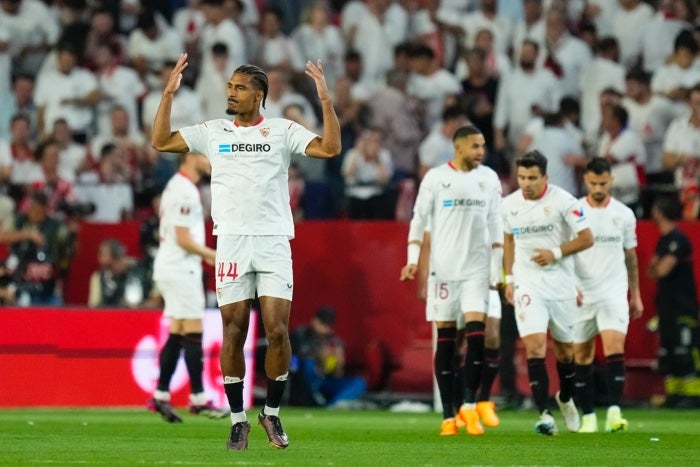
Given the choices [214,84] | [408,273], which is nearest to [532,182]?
[408,273]

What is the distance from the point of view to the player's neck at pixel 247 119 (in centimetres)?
1088

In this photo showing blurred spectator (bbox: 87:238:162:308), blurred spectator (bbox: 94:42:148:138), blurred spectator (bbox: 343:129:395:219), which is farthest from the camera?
blurred spectator (bbox: 94:42:148:138)

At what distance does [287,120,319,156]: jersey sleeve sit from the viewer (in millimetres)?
10781

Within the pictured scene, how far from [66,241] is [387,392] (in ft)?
15.5

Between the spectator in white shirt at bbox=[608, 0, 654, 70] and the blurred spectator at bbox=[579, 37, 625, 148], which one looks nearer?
the blurred spectator at bbox=[579, 37, 625, 148]

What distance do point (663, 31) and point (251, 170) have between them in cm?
1180

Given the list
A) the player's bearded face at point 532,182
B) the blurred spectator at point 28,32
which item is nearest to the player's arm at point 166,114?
the player's bearded face at point 532,182

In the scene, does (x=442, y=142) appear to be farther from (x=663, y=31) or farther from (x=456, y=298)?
(x=456, y=298)

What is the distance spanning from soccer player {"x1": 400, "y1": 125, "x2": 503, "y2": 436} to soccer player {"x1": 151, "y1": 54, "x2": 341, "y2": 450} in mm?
2804

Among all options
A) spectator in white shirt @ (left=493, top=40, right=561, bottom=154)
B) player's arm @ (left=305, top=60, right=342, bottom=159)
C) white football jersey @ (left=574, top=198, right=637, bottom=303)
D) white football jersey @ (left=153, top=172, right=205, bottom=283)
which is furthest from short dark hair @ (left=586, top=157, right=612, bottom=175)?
spectator in white shirt @ (left=493, top=40, right=561, bottom=154)

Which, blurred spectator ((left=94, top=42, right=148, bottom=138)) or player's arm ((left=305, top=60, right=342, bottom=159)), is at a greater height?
blurred spectator ((left=94, top=42, right=148, bottom=138))

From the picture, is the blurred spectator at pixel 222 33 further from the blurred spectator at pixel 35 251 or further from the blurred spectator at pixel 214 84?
the blurred spectator at pixel 35 251

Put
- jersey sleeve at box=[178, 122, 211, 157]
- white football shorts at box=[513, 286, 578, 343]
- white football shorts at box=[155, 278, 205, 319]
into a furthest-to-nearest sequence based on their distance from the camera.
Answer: white football shorts at box=[155, 278, 205, 319], white football shorts at box=[513, 286, 578, 343], jersey sleeve at box=[178, 122, 211, 157]

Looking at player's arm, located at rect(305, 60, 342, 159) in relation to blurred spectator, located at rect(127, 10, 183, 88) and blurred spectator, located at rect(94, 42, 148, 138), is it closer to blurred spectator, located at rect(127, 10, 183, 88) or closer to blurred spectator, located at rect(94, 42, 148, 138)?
blurred spectator, located at rect(94, 42, 148, 138)
